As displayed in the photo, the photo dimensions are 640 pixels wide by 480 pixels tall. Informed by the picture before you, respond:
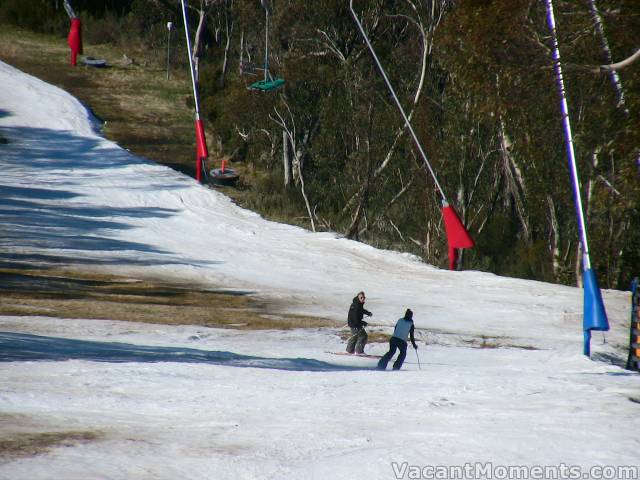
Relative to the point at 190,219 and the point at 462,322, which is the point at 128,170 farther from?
the point at 462,322

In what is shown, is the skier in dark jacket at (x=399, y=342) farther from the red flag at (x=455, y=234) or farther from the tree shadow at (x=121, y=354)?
the red flag at (x=455, y=234)

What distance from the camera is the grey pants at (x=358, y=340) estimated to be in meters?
18.2

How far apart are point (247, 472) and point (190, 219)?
26.0 m

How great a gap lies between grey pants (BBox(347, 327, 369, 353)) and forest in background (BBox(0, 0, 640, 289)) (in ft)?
23.5

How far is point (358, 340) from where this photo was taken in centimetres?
1825

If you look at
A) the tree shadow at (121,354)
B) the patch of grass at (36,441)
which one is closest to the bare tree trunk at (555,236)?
the tree shadow at (121,354)

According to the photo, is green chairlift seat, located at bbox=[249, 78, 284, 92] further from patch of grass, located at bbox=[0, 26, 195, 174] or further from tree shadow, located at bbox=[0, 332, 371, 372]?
tree shadow, located at bbox=[0, 332, 371, 372]

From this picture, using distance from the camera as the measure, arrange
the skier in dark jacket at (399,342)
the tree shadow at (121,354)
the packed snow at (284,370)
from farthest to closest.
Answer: the skier in dark jacket at (399,342) → the tree shadow at (121,354) → the packed snow at (284,370)

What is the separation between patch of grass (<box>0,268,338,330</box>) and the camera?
19.9 meters

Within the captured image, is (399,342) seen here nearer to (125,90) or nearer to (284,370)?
(284,370)

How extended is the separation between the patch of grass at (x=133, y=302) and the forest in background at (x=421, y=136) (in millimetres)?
7478

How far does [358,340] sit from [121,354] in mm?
4885

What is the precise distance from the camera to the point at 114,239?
1185 inches

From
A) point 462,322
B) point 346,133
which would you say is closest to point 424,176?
point 346,133
